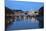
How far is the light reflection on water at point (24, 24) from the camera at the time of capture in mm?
1543

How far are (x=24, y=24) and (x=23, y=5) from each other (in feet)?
1.03

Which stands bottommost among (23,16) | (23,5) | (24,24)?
(24,24)

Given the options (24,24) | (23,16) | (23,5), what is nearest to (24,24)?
(24,24)

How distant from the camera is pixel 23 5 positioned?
5.18 feet

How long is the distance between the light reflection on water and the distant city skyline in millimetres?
196

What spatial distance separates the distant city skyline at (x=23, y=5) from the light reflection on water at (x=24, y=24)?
0.64ft

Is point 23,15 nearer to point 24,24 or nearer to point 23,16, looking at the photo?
point 23,16

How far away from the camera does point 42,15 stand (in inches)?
63.8

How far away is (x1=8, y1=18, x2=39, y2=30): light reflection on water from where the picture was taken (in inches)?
60.7

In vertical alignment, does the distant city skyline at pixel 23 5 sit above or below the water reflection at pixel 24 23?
above

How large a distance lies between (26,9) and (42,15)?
0.96ft

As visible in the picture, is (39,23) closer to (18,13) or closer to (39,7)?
(39,7)

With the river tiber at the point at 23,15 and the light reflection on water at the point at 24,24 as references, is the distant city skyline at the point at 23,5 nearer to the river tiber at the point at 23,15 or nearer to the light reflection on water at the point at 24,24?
the river tiber at the point at 23,15

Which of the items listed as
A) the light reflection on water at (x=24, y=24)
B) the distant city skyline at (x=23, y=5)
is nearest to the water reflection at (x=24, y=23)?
the light reflection on water at (x=24, y=24)
